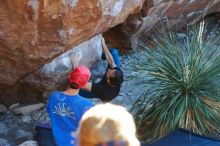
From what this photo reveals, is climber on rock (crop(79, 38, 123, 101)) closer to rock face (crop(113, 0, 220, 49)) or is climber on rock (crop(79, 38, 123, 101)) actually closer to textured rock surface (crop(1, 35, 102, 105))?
textured rock surface (crop(1, 35, 102, 105))

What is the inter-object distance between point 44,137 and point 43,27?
3.50 feet

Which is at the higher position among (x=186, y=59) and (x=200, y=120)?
(x=186, y=59)

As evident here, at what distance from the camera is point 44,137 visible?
15.2ft

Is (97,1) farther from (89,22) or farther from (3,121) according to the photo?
(3,121)

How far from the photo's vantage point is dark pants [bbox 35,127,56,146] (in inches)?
179

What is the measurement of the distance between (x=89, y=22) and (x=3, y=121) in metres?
1.61

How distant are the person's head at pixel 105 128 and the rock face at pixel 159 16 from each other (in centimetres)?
466

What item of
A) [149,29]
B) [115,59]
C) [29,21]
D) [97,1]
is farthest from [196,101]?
[149,29]

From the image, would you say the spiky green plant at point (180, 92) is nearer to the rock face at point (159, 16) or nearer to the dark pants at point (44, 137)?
the dark pants at point (44, 137)

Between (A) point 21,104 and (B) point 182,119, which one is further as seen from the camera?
(A) point 21,104

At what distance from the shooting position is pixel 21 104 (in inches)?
215

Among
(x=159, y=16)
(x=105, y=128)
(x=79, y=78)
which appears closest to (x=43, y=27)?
(x=79, y=78)

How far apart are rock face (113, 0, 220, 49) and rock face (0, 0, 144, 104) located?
1.56 metres

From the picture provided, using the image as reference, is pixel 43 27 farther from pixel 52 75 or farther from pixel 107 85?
pixel 107 85
